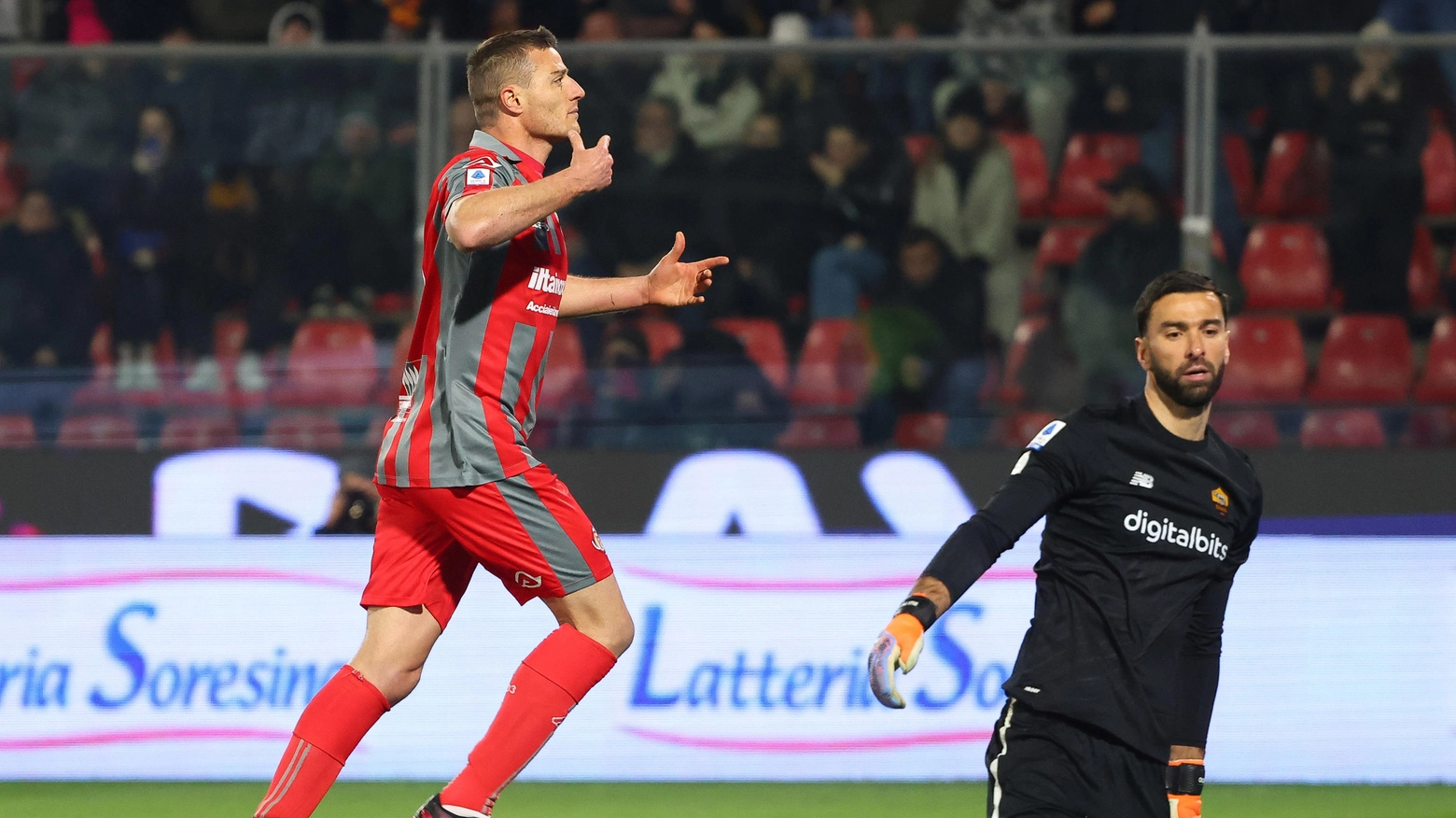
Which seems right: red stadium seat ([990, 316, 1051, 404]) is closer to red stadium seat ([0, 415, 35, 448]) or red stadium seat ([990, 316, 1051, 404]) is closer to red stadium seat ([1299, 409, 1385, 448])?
red stadium seat ([1299, 409, 1385, 448])

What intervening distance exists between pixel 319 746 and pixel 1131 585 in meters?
1.73

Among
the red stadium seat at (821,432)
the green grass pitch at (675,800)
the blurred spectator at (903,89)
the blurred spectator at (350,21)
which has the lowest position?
the green grass pitch at (675,800)

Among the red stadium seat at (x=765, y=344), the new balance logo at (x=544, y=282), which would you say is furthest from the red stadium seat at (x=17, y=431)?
the new balance logo at (x=544, y=282)

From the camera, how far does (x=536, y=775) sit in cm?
643

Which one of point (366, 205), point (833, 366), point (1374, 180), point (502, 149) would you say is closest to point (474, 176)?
point (502, 149)

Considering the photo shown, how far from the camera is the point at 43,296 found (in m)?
7.46

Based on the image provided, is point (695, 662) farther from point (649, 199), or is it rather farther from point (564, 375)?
point (649, 199)

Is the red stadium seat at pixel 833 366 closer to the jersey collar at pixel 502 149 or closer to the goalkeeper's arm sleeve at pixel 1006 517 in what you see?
the jersey collar at pixel 502 149

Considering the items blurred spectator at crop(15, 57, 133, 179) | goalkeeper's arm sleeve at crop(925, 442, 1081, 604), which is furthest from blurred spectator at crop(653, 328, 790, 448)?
goalkeeper's arm sleeve at crop(925, 442, 1081, 604)

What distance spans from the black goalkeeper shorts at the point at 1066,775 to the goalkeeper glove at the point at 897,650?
51 cm

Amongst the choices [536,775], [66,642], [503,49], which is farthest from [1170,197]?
[66,642]

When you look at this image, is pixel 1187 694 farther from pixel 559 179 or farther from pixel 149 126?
pixel 149 126

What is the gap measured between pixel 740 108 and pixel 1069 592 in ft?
13.7

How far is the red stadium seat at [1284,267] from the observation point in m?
7.28
